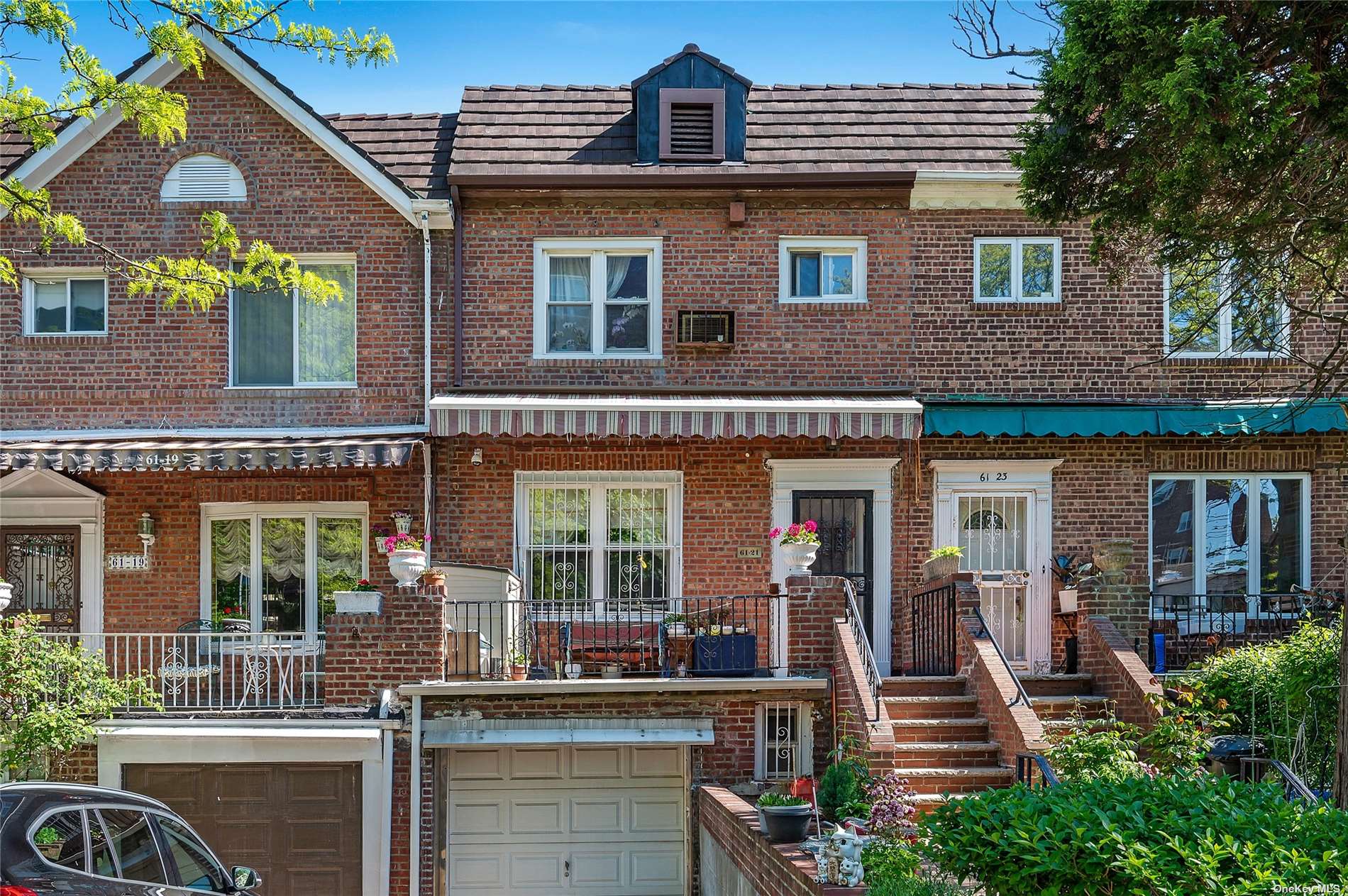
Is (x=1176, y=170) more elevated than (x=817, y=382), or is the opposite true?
(x=1176, y=170)

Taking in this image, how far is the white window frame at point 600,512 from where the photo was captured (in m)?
17.3

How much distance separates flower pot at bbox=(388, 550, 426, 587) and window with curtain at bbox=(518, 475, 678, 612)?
2.47 m

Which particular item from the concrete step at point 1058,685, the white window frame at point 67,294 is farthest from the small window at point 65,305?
the concrete step at point 1058,685

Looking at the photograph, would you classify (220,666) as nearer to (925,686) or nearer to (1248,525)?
(925,686)

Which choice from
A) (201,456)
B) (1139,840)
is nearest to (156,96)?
(201,456)

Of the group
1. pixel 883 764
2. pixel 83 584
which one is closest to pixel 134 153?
pixel 83 584

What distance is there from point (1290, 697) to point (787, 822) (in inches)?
217

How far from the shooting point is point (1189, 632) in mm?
17188

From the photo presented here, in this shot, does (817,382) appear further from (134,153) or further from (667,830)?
(134,153)

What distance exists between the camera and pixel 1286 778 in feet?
39.4

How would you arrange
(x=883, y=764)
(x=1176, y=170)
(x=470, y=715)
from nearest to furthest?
(x=1176, y=170) → (x=883, y=764) → (x=470, y=715)

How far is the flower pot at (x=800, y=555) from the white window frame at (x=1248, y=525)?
4910 millimetres

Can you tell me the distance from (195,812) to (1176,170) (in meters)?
11.9

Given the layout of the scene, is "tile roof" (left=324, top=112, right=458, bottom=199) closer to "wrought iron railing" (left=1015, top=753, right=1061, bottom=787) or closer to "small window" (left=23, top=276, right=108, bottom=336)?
"small window" (left=23, top=276, right=108, bottom=336)
